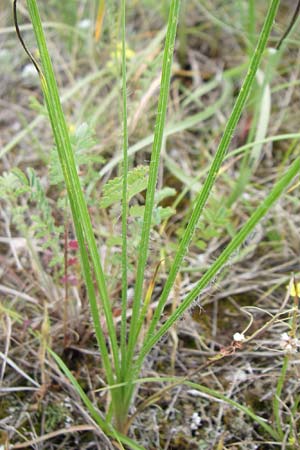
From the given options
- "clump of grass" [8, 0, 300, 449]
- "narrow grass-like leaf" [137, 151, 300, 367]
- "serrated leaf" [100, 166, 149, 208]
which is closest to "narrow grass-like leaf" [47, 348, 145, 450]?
"clump of grass" [8, 0, 300, 449]

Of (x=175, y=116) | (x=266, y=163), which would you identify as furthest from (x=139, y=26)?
(x=266, y=163)

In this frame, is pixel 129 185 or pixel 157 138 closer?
pixel 157 138

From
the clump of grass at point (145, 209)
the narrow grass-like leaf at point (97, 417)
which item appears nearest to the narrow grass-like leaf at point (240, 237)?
the clump of grass at point (145, 209)

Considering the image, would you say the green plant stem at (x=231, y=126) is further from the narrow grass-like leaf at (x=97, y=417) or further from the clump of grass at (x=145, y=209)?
the narrow grass-like leaf at (x=97, y=417)

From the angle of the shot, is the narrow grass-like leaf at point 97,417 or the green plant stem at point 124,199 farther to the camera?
the narrow grass-like leaf at point 97,417

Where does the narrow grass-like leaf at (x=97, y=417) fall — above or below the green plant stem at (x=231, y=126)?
below

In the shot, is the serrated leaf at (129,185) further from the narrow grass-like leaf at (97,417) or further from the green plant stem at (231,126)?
the narrow grass-like leaf at (97,417)

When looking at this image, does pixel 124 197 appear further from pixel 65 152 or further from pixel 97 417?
pixel 97 417

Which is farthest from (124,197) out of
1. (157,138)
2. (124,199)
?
(157,138)

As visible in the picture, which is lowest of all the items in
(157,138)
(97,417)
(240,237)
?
(97,417)

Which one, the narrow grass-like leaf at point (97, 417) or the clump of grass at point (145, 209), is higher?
the clump of grass at point (145, 209)

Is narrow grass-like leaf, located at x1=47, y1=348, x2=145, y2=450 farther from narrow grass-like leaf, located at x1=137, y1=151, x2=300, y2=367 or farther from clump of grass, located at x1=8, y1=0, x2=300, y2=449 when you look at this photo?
narrow grass-like leaf, located at x1=137, y1=151, x2=300, y2=367

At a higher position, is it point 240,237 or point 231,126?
point 231,126
